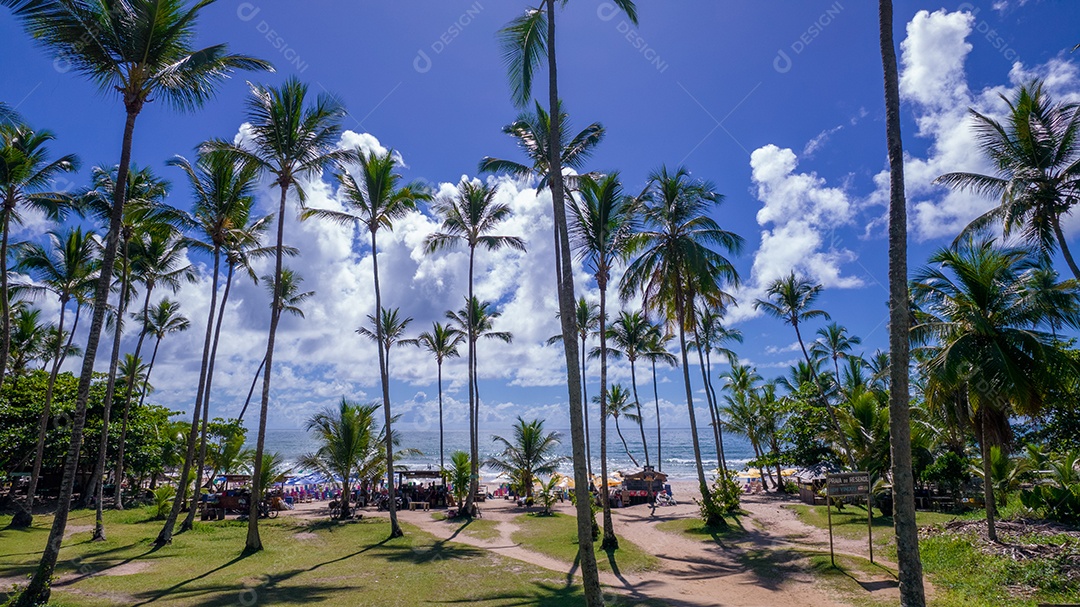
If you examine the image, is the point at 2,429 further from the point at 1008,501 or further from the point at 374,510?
the point at 1008,501

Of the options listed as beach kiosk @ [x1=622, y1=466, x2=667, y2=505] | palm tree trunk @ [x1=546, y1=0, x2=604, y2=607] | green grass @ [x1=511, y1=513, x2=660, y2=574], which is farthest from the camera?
beach kiosk @ [x1=622, y1=466, x2=667, y2=505]

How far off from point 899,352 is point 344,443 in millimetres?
20852

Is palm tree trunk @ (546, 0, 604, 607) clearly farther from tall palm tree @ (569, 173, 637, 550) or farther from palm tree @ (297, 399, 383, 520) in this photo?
palm tree @ (297, 399, 383, 520)

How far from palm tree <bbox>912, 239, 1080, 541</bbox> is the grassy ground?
1001 centimetres

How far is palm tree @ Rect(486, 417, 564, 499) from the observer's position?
28.9 m

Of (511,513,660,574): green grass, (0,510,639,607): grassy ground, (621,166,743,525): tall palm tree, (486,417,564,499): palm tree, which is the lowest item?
(511,513,660,574): green grass

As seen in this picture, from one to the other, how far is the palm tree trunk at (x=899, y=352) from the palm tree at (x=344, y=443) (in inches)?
799

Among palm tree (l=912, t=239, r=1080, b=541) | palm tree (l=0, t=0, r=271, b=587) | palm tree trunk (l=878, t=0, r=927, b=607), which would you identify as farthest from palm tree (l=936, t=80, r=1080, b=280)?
palm tree (l=0, t=0, r=271, b=587)

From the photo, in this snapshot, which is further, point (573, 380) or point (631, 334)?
point (631, 334)

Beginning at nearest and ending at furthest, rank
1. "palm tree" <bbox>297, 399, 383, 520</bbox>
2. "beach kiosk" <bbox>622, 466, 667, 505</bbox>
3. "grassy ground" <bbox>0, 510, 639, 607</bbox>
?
"grassy ground" <bbox>0, 510, 639, 607</bbox>, "palm tree" <bbox>297, 399, 383, 520</bbox>, "beach kiosk" <bbox>622, 466, 667, 505</bbox>

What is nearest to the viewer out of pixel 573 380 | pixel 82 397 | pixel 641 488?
pixel 573 380

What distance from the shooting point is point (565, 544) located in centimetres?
1678

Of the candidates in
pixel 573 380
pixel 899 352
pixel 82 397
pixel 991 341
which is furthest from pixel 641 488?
pixel 82 397

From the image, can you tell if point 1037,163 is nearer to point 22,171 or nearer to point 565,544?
point 565,544
